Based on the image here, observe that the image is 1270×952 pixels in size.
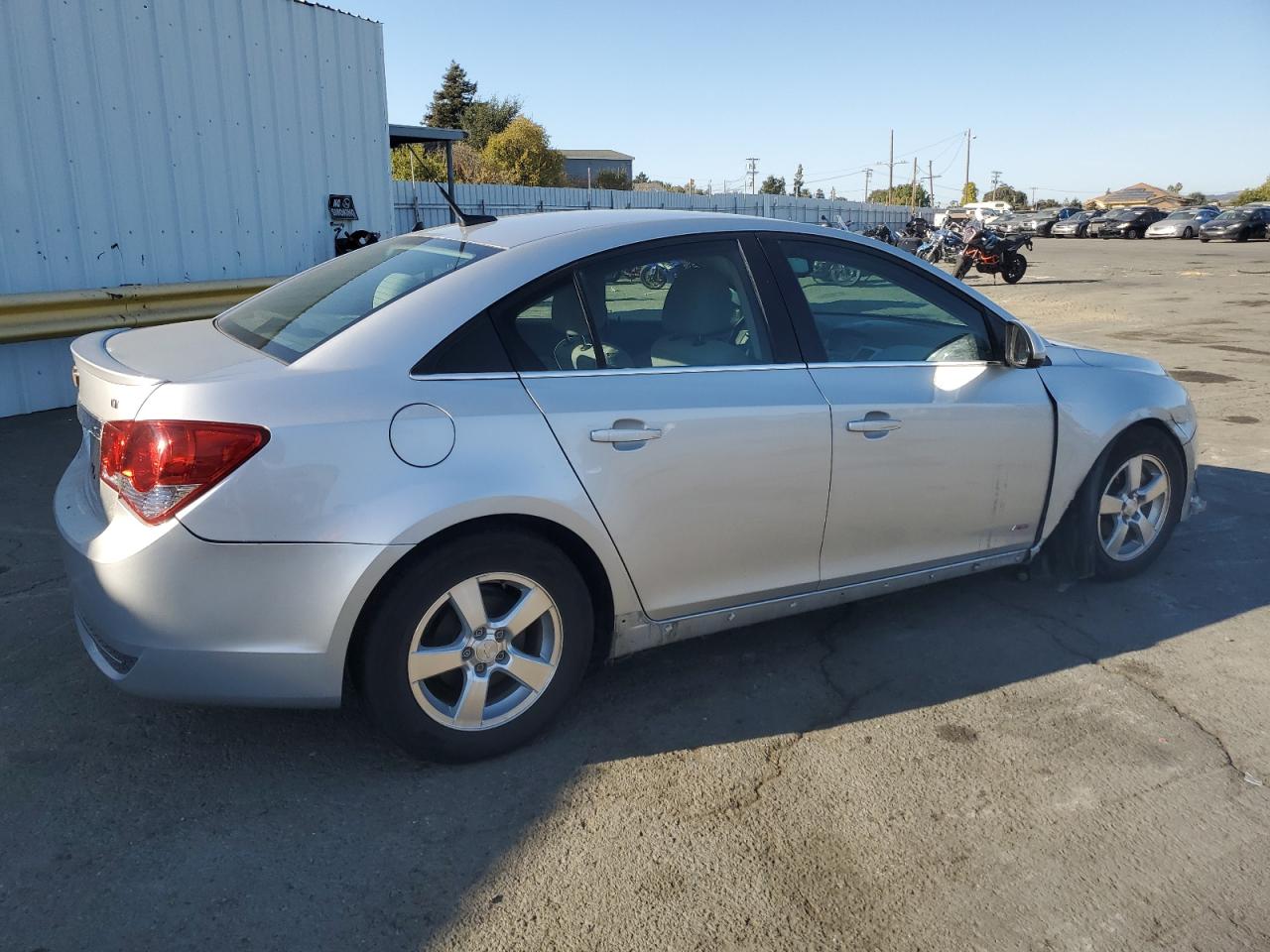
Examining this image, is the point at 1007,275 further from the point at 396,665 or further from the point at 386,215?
the point at 396,665

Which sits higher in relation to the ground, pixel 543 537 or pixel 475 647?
pixel 543 537

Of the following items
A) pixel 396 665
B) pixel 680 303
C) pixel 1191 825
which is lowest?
pixel 1191 825

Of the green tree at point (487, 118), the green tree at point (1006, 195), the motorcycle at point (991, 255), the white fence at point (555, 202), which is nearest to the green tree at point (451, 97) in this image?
the green tree at point (487, 118)

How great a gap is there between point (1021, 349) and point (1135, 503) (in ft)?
3.56

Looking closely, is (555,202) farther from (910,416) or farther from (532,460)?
(532,460)

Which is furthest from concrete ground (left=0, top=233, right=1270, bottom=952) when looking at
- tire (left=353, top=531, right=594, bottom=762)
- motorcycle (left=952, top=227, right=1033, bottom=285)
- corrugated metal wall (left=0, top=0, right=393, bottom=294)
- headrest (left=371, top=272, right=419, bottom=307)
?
motorcycle (left=952, top=227, right=1033, bottom=285)

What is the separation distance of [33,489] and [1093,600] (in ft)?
18.6


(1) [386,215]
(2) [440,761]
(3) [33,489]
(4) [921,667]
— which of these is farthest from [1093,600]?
(1) [386,215]

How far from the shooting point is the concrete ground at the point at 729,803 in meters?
2.42

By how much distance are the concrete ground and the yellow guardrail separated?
3821 mm

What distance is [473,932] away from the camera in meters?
2.37

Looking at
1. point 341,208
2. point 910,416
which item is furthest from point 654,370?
point 341,208

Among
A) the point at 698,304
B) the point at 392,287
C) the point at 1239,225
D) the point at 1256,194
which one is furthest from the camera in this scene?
the point at 1256,194

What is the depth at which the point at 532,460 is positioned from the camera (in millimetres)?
2916
